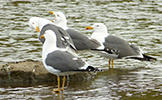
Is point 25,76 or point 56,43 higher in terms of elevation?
point 56,43

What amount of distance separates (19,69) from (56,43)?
117 centimetres

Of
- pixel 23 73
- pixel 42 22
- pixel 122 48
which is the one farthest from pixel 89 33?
pixel 23 73

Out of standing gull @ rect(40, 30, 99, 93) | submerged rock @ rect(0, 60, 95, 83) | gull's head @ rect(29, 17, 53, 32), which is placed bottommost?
submerged rock @ rect(0, 60, 95, 83)

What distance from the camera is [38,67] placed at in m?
9.20

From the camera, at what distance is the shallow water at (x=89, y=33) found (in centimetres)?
805

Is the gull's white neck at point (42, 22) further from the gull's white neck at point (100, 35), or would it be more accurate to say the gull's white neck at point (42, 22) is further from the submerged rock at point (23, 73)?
the gull's white neck at point (100, 35)

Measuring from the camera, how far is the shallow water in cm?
805

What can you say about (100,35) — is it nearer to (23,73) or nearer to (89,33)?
(23,73)

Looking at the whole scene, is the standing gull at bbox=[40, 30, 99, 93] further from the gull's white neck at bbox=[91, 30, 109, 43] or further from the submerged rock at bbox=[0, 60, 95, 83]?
the gull's white neck at bbox=[91, 30, 109, 43]

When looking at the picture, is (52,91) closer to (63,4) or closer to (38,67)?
(38,67)

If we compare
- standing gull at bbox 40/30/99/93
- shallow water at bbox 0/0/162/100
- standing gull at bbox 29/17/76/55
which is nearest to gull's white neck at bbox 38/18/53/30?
standing gull at bbox 29/17/76/55

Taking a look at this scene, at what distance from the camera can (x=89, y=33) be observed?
48.4 feet

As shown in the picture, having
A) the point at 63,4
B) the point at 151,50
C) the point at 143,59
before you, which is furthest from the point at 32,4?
the point at 143,59

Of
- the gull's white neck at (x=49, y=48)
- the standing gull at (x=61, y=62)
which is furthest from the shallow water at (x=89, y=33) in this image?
the gull's white neck at (x=49, y=48)
